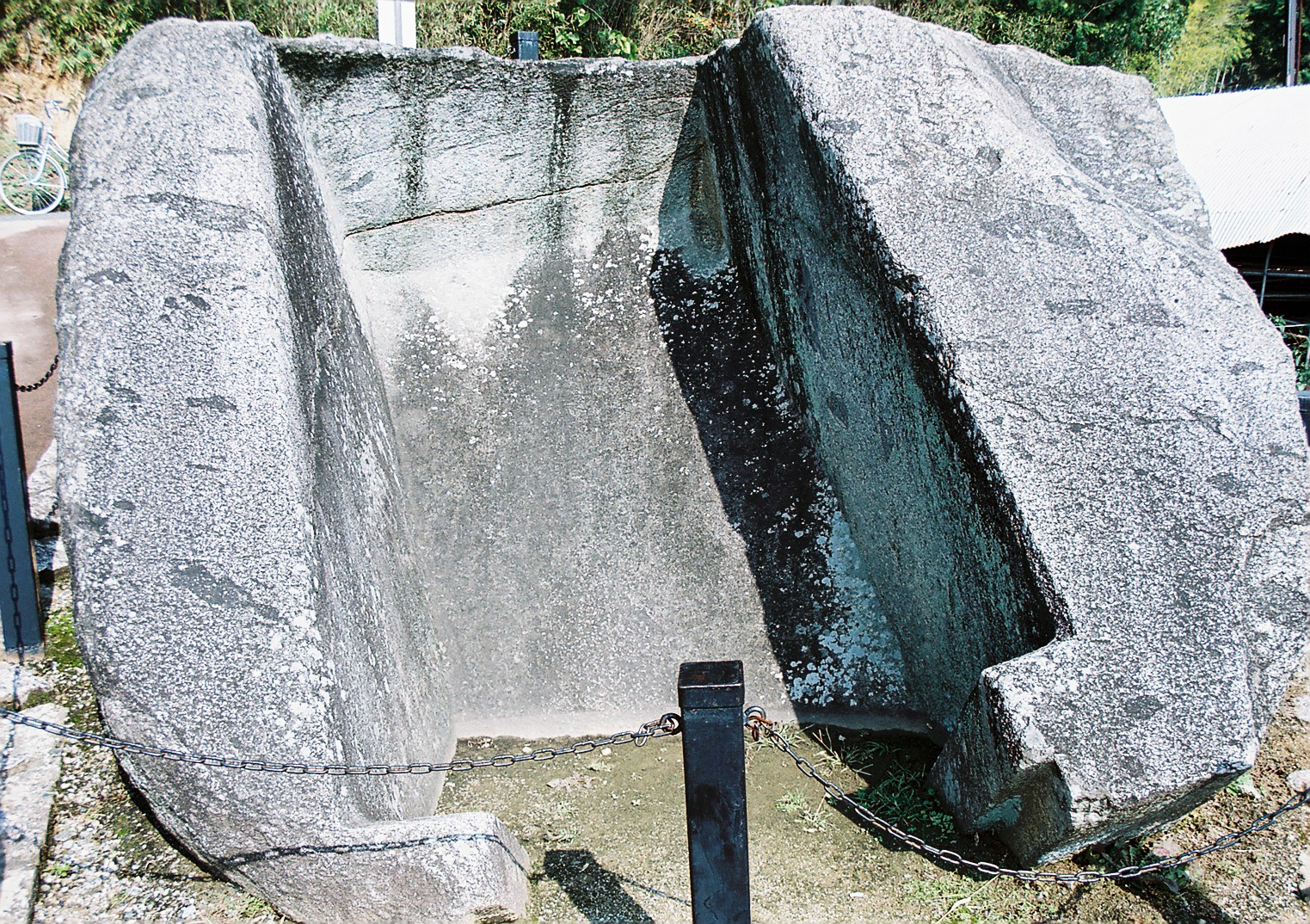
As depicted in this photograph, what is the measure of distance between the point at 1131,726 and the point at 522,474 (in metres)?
1.99

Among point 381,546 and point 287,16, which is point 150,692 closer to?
point 381,546

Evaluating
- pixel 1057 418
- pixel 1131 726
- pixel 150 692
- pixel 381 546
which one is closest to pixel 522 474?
pixel 381 546

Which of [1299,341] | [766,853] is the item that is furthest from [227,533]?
[1299,341]

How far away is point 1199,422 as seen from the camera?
2133 mm

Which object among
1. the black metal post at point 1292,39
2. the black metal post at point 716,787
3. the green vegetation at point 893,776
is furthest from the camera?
the black metal post at point 1292,39

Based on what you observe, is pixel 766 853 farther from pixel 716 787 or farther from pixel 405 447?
pixel 405 447

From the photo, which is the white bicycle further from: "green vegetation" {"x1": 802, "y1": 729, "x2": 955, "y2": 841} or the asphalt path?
"green vegetation" {"x1": 802, "y1": 729, "x2": 955, "y2": 841}

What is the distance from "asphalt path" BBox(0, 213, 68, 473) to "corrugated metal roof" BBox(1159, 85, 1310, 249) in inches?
317

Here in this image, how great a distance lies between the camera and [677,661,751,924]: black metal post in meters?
1.61

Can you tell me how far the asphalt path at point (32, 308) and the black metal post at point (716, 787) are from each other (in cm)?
388

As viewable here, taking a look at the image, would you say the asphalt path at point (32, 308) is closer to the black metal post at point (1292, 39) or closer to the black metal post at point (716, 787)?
the black metal post at point (716, 787)

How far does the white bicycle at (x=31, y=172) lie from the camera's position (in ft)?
25.9

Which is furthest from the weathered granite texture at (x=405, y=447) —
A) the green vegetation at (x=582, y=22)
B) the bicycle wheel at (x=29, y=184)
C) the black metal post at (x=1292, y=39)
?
the black metal post at (x=1292, y=39)

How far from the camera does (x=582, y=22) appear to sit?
724 centimetres
